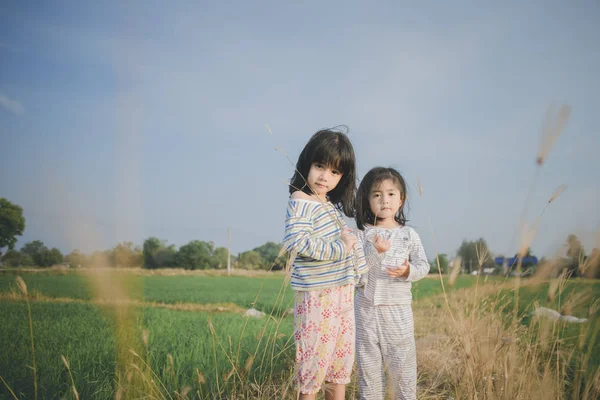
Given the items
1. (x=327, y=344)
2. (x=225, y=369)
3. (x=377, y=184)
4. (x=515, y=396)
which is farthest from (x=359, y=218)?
(x=225, y=369)

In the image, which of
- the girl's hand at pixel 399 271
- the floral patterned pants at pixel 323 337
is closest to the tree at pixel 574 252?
the girl's hand at pixel 399 271

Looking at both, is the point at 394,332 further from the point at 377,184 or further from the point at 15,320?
the point at 15,320

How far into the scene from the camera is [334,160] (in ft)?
8.02

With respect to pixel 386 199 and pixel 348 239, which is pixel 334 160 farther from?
pixel 386 199

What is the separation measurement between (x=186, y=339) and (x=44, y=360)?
149cm

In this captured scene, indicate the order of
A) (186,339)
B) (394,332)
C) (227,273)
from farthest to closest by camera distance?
(227,273) → (186,339) → (394,332)

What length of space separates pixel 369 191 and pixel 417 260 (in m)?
0.66

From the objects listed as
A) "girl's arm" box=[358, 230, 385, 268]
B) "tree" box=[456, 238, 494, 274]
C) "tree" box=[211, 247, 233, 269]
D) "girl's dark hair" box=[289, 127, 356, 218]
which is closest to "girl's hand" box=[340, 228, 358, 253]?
Answer: "girl's dark hair" box=[289, 127, 356, 218]

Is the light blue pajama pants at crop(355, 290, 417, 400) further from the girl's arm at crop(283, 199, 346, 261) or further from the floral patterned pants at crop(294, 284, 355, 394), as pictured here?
the girl's arm at crop(283, 199, 346, 261)

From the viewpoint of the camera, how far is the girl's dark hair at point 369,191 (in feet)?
9.78

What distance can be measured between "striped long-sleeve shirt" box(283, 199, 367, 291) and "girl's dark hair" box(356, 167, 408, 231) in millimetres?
591

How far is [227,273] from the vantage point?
31672mm

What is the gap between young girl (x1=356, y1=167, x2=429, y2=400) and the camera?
2.60 m

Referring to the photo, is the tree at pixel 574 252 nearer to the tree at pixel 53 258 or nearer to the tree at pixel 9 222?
the tree at pixel 53 258
